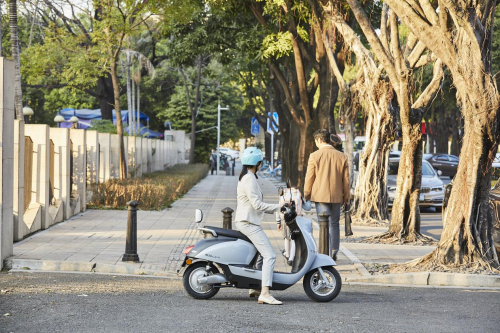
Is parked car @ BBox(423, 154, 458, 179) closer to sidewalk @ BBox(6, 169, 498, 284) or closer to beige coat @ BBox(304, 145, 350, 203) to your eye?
sidewalk @ BBox(6, 169, 498, 284)

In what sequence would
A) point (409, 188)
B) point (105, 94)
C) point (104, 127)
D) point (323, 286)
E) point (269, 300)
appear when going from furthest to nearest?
point (105, 94), point (104, 127), point (409, 188), point (323, 286), point (269, 300)

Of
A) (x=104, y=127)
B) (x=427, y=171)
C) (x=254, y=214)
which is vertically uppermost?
(x=104, y=127)

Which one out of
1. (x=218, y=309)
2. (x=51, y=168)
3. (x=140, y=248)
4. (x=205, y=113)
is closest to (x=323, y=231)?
(x=218, y=309)

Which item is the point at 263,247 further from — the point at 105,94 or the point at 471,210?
the point at 105,94

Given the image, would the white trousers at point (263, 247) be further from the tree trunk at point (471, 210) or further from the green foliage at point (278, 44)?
the green foliage at point (278, 44)

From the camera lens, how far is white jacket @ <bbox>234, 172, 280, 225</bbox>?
8.17 m

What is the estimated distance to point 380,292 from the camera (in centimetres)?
947

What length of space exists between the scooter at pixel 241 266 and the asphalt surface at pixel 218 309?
0.17 meters

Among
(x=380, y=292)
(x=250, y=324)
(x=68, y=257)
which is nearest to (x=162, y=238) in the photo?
(x=68, y=257)

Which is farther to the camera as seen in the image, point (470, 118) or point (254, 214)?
point (470, 118)

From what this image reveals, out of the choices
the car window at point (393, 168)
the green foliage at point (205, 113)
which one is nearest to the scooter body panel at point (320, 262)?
the car window at point (393, 168)

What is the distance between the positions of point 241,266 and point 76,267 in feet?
10.2

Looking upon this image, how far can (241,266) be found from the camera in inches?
329

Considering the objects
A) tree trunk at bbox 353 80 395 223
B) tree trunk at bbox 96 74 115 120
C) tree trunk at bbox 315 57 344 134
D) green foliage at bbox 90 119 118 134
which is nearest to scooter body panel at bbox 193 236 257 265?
tree trunk at bbox 353 80 395 223
